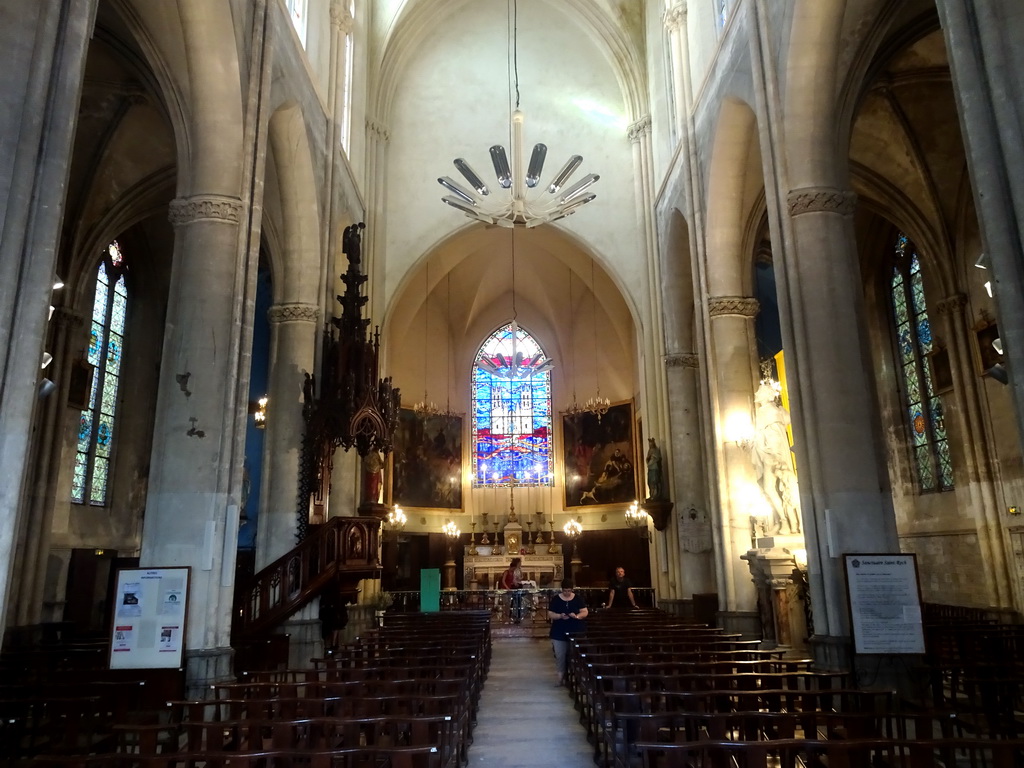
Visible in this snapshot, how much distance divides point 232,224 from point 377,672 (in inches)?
230

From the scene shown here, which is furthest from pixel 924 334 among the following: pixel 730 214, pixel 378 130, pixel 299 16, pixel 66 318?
pixel 66 318

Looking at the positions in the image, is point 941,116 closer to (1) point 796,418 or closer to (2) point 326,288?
(1) point 796,418

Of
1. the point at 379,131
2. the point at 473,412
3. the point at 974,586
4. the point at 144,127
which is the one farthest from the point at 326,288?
the point at 473,412

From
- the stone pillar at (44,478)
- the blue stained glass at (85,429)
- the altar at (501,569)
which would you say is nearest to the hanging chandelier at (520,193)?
the stone pillar at (44,478)

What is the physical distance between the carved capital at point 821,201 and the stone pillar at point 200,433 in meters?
7.13

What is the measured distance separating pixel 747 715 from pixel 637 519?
816 inches

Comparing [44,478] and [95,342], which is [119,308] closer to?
[95,342]

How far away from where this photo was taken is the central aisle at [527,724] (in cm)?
662

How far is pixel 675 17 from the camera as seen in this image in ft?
54.7

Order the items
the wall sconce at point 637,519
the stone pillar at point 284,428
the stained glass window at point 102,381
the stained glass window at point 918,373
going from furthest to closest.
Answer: the wall sconce at point 637,519 → the stained glass window at point 918,373 → the stained glass window at point 102,381 → the stone pillar at point 284,428

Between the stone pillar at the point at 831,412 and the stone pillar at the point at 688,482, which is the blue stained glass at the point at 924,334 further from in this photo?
the stone pillar at the point at 831,412

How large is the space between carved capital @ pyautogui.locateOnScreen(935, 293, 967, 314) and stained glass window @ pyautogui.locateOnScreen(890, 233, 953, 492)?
0.82m

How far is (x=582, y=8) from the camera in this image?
70.9ft

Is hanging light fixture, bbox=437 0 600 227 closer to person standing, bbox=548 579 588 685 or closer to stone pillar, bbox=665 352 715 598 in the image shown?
stone pillar, bbox=665 352 715 598
